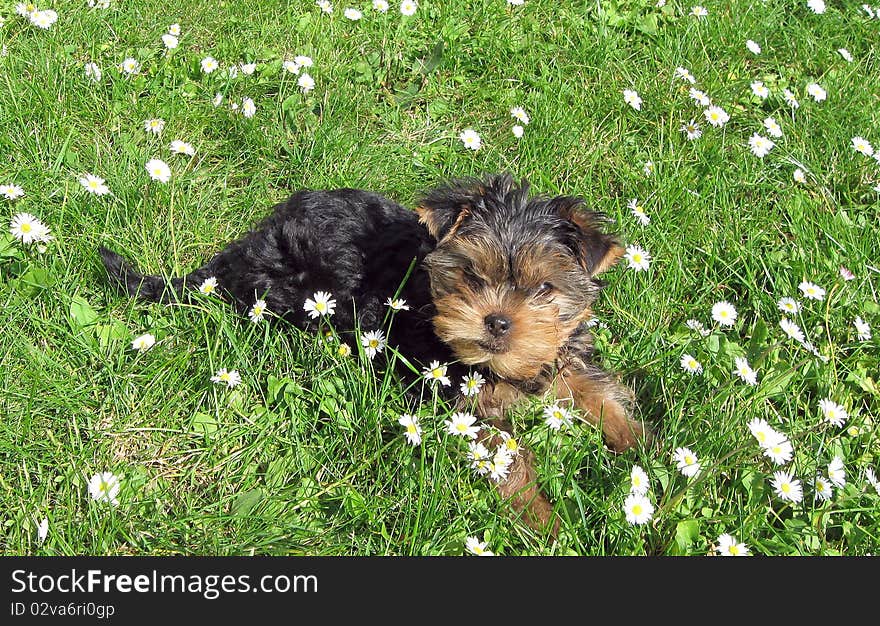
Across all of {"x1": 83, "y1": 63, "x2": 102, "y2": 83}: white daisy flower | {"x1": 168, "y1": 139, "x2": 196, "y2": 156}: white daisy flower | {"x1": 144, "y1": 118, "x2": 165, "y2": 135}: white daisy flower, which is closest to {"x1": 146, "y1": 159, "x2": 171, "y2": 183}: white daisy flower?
{"x1": 168, "y1": 139, "x2": 196, "y2": 156}: white daisy flower

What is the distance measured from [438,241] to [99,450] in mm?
1802

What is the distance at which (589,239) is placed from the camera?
3.55 meters

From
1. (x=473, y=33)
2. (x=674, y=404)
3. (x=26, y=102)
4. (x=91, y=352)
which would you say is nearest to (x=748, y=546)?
(x=674, y=404)

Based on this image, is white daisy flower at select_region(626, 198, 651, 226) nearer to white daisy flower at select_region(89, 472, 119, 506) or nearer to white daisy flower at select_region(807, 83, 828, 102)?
white daisy flower at select_region(807, 83, 828, 102)

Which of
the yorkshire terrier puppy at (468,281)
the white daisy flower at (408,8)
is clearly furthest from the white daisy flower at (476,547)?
the white daisy flower at (408,8)

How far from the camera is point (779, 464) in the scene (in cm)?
326

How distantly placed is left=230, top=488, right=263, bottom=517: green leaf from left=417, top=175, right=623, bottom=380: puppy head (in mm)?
1049

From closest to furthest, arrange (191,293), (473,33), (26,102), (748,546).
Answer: (748,546) < (191,293) < (26,102) < (473,33)

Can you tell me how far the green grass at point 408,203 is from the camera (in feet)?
10.6

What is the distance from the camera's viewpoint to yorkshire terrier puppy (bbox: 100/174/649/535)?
333 cm

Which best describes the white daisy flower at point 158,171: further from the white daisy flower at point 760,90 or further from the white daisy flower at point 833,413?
the white daisy flower at point 760,90

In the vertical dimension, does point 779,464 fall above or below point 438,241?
below

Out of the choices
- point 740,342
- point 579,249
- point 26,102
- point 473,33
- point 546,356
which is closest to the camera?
point 546,356

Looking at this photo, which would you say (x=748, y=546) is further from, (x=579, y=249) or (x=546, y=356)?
(x=579, y=249)
